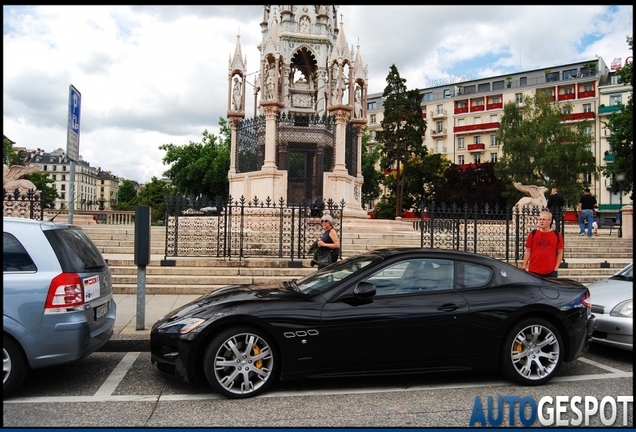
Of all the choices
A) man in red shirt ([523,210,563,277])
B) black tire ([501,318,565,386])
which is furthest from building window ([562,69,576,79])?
black tire ([501,318,565,386])

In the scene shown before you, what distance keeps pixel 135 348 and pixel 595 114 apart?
71.0m

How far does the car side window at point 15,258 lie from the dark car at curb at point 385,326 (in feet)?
4.34

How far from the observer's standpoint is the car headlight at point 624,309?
6465mm

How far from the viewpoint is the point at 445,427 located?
424 cm

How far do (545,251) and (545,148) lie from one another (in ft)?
148

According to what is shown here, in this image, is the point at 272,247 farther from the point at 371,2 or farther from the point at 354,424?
the point at 371,2

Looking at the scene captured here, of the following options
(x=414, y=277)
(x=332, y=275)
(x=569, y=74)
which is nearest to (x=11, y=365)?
(x=332, y=275)

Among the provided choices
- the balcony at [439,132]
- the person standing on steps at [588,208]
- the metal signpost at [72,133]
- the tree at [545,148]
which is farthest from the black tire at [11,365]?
the balcony at [439,132]

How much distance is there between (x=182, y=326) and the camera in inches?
200

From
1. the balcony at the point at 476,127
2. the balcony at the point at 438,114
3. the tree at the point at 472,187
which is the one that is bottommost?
the tree at the point at 472,187

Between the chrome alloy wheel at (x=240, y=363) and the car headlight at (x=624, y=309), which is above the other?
the car headlight at (x=624, y=309)

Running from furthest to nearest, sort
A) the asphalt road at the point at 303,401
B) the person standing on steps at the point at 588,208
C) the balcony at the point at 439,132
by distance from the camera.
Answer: the balcony at the point at 439,132 < the person standing on steps at the point at 588,208 < the asphalt road at the point at 303,401

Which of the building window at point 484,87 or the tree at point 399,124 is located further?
the building window at point 484,87

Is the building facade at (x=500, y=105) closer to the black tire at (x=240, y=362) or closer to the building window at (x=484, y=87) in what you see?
the building window at (x=484, y=87)
